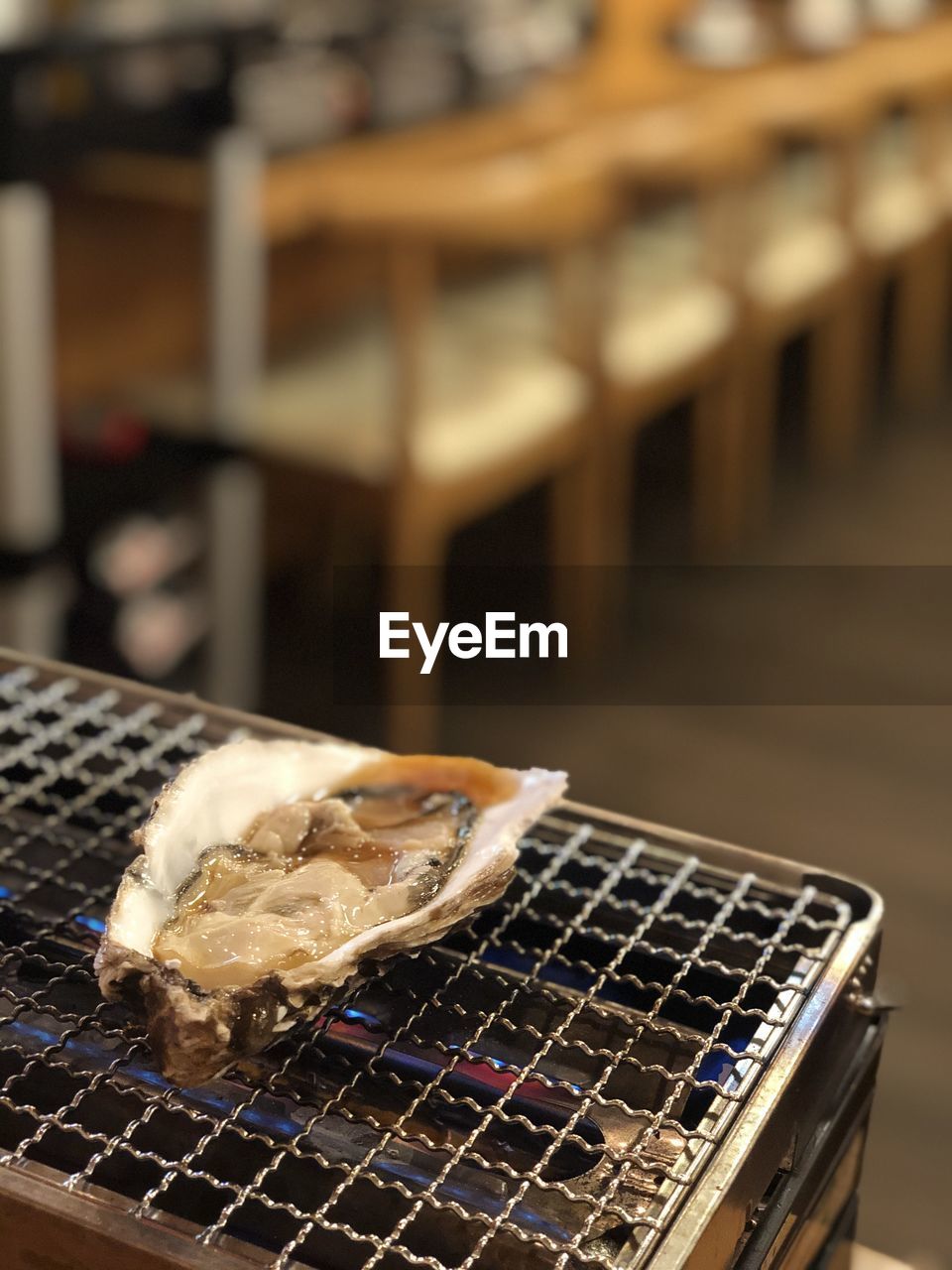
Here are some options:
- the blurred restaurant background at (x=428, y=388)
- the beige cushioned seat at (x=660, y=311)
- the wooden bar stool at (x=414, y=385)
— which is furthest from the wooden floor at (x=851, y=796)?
→ the beige cushioned seat at (x=660, y=311)

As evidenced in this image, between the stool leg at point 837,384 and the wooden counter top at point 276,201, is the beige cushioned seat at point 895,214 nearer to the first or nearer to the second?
the stool leg at point 837,384

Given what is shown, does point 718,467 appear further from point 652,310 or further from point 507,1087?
point 507,1087

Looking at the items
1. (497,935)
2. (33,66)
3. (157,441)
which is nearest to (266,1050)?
(497,935)

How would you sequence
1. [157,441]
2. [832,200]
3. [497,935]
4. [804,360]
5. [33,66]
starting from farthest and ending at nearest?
[804,360]
[832,200]
[157,441]
[33,66]
[497,935]

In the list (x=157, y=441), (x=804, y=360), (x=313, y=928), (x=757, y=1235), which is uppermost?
Answer: (x=313, y=928)

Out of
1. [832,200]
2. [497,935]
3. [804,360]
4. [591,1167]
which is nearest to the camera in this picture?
[591,1167]

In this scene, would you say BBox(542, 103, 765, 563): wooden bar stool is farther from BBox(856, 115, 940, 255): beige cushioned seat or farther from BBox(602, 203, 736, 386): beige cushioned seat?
BBox(856, 115, 940, 255): beige cushioned seat

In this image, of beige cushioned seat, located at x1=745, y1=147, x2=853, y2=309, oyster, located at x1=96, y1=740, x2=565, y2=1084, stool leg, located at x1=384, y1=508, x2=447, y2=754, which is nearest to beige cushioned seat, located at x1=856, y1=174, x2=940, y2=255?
beige cushioned seat, located at x1=745, y1=147, x2=853, y2=309

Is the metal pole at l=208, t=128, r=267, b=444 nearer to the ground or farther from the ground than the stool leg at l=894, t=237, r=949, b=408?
farther from the ground

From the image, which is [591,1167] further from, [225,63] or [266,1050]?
[225,63]
